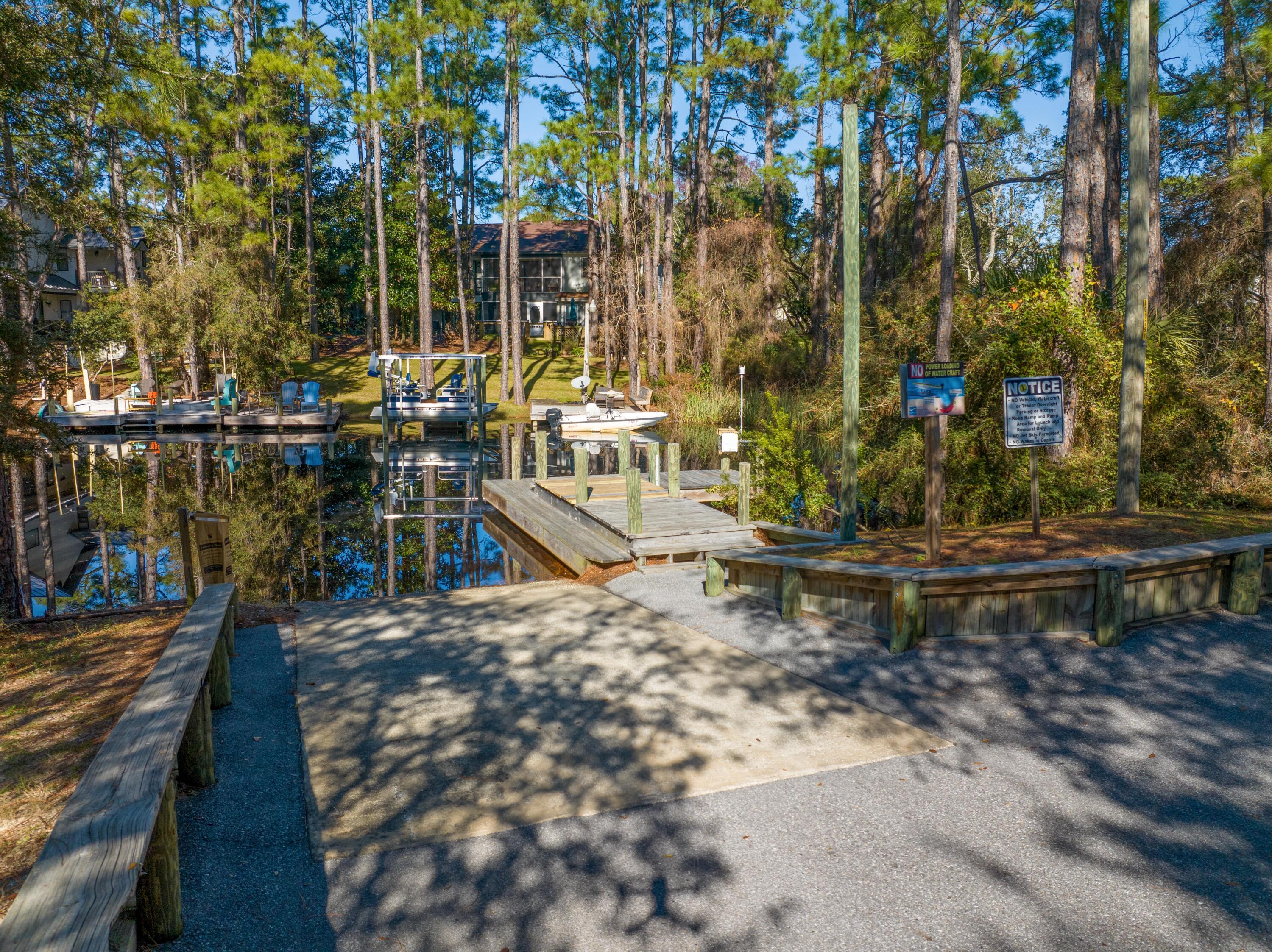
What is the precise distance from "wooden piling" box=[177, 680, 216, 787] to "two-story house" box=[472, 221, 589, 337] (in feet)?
159

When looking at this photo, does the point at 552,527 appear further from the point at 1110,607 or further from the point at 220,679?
the point at 1110,607

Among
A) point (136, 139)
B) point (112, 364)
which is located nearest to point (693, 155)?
point (136, 139)

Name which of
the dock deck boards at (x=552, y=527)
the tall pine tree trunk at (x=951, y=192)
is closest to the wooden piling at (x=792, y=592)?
the dock deck boards at (x=552, y=527)

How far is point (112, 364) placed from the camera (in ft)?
119

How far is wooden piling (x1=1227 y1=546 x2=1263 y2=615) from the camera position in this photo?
284 inches

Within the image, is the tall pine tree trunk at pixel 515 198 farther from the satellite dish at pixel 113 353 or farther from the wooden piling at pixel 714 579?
the wooden piling at pixel 714 579

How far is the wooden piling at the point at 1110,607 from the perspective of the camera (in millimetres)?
A: 6621

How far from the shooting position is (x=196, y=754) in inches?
188

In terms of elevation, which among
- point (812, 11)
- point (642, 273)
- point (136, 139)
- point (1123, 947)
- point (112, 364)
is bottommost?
point (1123, 947)

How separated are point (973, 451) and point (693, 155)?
3607 centimetres

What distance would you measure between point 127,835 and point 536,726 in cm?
294

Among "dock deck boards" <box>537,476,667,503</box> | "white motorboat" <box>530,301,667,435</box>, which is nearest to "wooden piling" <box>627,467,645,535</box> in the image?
"dock deck boards" <box>537,476,667,503</box>

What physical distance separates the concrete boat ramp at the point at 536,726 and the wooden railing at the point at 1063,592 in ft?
3.78

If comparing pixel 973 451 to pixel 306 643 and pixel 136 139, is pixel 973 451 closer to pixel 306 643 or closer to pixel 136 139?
pixel 306 643
